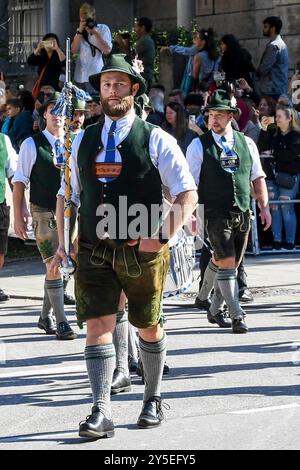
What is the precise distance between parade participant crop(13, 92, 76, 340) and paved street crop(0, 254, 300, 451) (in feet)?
1.05

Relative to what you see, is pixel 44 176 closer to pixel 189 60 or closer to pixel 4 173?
pixel 4 173

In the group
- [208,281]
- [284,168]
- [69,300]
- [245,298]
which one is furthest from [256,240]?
[208,281]

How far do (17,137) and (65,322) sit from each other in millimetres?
7135

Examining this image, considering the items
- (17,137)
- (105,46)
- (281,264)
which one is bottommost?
(281,264)

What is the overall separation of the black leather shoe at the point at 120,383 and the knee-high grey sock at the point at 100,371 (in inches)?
48.4

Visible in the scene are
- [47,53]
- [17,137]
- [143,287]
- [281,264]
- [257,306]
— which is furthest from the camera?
[47,53]

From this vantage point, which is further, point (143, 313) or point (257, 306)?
point (257, 306)

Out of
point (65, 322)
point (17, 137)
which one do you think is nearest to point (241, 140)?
point (65, 322)

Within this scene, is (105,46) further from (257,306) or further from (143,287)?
(143,287)

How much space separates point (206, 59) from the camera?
18.7 meters

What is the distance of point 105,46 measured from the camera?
1850cm

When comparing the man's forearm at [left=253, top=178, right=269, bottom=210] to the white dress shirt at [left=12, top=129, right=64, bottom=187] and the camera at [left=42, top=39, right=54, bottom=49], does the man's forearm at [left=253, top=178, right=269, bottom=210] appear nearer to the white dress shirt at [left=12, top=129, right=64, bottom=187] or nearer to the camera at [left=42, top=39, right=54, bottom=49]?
the white dress shirt at [left=12, top=129, right=64, bottom=187]

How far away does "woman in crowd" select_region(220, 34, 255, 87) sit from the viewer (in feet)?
60.9
